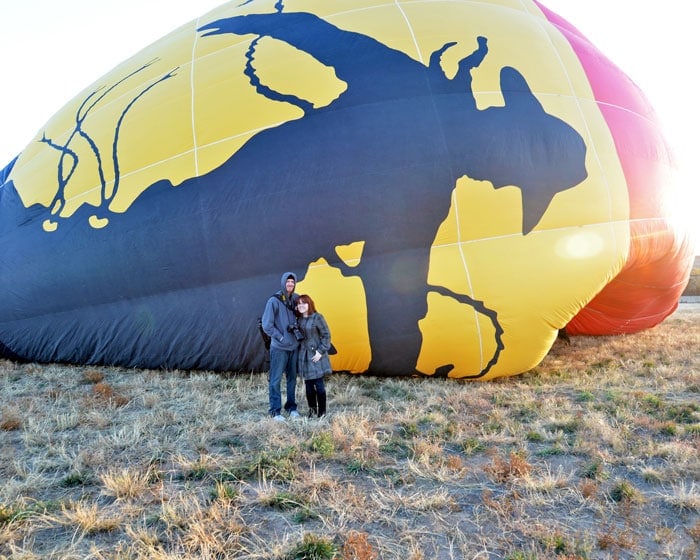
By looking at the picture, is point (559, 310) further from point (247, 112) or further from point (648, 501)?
point (247, 112)

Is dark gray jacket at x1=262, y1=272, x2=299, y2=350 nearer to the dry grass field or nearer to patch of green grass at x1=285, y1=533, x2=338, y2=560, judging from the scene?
the dry grass field

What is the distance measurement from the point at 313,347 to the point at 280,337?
0.94 ft

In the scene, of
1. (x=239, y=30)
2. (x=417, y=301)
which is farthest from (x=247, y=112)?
(x=417, y=301)

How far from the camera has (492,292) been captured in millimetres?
5375

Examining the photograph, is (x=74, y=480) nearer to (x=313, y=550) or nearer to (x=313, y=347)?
(x=313, y=550)

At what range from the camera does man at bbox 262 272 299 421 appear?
452cm

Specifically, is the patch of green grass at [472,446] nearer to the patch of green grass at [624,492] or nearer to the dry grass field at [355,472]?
the dry grass field at [355,472]

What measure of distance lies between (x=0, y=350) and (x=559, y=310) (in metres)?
6.64

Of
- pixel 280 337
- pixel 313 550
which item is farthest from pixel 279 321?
pixel 313 550

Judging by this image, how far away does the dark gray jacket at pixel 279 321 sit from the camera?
14.8 feet

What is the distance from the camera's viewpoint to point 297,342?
4625 millimetres

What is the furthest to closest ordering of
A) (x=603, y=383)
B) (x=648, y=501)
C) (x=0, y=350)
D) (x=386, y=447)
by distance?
(x=0, y=350)
(x=603, y=383)
(x=386, y=447)
(x=648, y=501)

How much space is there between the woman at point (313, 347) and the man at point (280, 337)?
94 millimetres

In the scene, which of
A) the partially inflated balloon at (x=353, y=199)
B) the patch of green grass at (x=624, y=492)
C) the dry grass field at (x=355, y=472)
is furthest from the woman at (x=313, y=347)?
the patch of green grass at (x=624, y=492)
